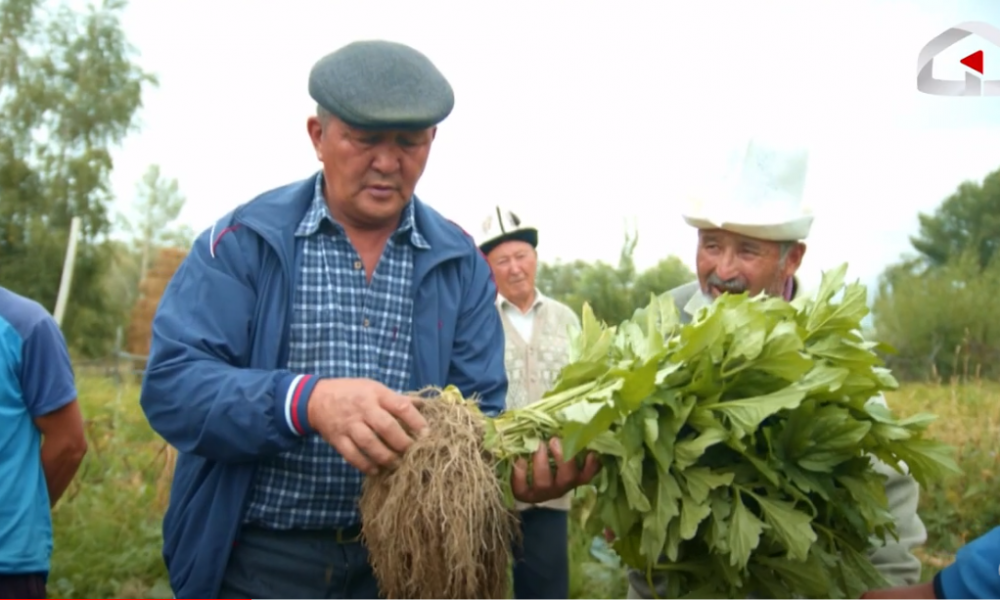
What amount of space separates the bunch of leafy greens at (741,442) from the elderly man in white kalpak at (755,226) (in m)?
0.63

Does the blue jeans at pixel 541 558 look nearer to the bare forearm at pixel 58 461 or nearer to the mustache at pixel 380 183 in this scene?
the bare forearm at pixel 58 461

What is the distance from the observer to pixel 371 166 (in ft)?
8.57

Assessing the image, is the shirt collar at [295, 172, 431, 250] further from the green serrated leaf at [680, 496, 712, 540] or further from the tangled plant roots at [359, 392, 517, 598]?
the green serrated leaf at [680, 496, 712, 540]

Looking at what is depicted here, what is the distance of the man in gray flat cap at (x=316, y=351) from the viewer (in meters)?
2.39

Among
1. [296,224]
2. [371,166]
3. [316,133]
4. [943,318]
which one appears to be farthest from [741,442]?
[943,318]

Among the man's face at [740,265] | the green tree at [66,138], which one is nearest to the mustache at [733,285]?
the man's face at [740,265]

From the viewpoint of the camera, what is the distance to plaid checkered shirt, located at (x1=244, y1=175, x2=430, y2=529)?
2576mm

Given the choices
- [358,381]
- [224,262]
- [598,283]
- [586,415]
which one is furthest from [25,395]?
[598,283]

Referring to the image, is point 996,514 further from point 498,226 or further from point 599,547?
point 498,226

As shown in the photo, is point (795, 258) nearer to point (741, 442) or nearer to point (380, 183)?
point (741, 442)

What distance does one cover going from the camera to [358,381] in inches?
93.2

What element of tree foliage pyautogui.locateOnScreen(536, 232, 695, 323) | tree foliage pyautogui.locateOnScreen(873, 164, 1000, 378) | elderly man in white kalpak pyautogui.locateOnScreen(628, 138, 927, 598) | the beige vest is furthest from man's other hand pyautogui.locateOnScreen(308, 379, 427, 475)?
tree foliage pyautogui.locateOnScreen(873, 164, 1000, 378)

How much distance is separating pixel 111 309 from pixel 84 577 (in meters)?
24.6

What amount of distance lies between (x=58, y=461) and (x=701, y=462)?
7.42ft
